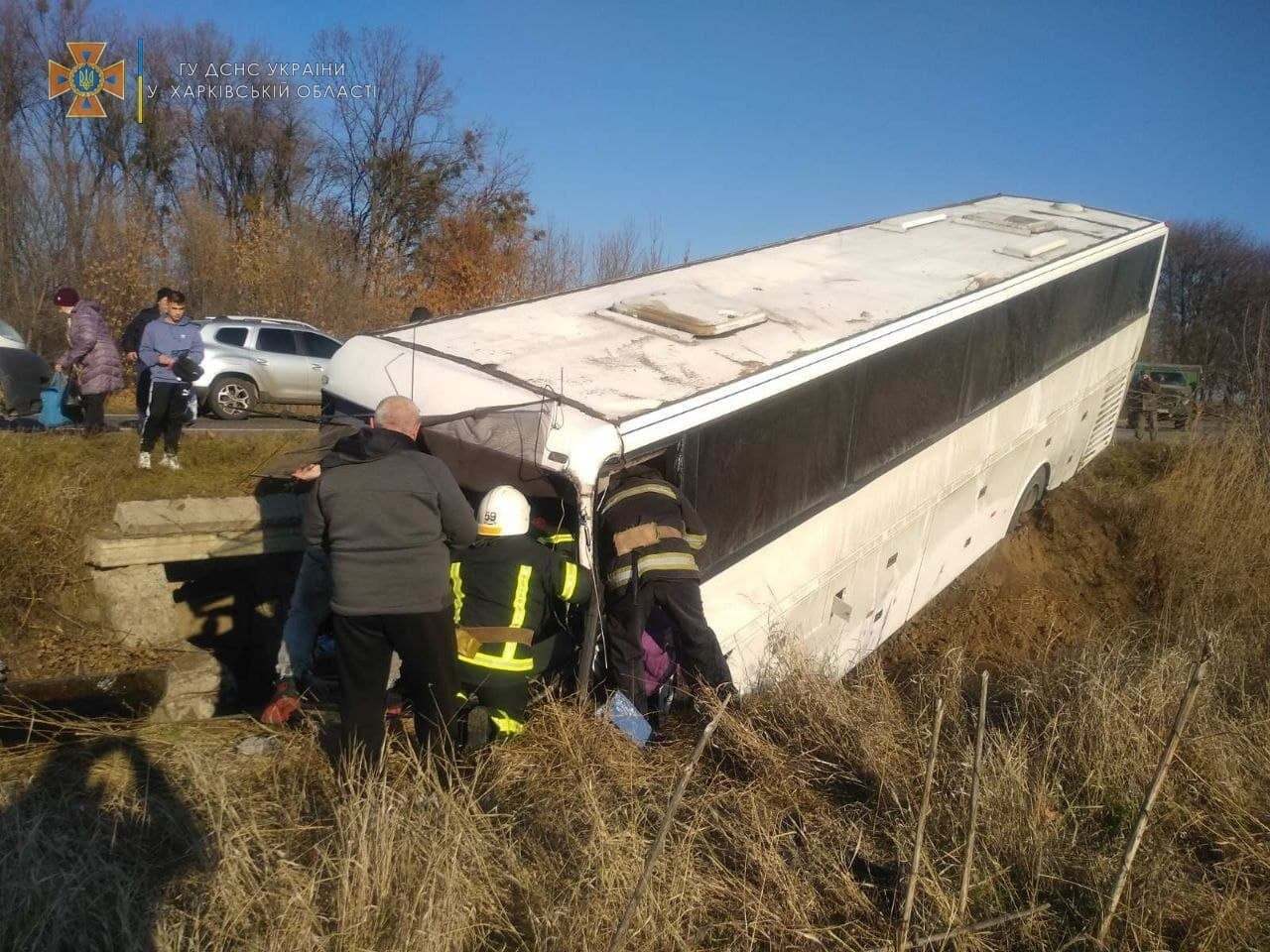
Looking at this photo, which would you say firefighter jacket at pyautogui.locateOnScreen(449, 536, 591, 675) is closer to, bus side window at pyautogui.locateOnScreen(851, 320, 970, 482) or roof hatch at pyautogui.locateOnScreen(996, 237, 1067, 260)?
bus side window at pyautogui.locateOnScreen(851, 320, 970, 482)

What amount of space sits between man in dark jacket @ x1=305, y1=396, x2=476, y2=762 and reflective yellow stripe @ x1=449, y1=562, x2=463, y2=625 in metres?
0.25

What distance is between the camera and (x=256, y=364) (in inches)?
607

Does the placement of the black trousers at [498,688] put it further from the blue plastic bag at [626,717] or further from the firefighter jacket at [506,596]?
the blue plastic bag at [626,717]

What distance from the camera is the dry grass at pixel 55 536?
238 inches

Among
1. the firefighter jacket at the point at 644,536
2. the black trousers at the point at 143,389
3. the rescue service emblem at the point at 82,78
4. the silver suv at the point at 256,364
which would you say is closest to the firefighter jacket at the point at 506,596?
the firefighter jacket at the point at 644,536

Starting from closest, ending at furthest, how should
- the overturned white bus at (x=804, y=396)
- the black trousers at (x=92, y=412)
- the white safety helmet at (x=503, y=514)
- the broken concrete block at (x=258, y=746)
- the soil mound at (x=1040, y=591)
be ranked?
1. the broken concrete block at (x=258, y=746)
2. the white safety helmet at (x=503, y=514)
3. the overturned white bus at (x=804, y=396)
4. the soil mound at (x=1040, y=591)
5. the black trousers at (x=92, y=412)

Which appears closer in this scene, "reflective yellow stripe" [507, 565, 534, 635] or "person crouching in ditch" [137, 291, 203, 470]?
"reflective yellow stripe" [507, 565, 534, 635]

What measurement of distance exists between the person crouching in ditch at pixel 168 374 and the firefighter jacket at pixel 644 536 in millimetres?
5328

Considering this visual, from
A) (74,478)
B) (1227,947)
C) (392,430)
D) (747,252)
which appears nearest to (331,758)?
(392,430)

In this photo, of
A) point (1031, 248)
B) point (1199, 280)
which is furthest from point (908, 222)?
point (1199, 280)

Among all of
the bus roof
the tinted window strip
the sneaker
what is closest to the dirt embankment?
the tinted window strip

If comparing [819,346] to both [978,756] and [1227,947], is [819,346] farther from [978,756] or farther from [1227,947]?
[1227,947]

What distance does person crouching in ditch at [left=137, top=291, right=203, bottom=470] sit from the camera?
7754mm

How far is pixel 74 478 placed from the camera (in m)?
7.04
